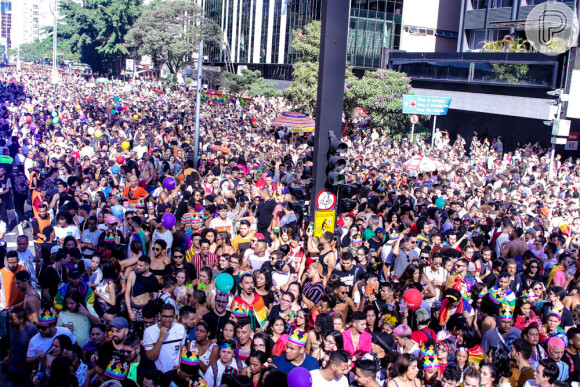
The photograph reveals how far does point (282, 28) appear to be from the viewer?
183 ft

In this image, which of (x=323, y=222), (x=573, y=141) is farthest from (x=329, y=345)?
(x=573, y=141)

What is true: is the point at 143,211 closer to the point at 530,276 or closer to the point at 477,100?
the point at 530,276

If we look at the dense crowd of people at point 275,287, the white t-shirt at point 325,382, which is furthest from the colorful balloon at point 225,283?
the white t-shirt at point 325,382

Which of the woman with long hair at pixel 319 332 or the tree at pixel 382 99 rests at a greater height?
the tree at pixel 382 99

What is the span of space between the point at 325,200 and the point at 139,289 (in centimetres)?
369

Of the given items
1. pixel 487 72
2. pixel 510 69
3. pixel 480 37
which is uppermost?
pixel 480 37

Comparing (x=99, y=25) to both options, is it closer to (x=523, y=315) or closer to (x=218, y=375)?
(x=523, y=315)

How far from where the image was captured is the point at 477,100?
30578mm

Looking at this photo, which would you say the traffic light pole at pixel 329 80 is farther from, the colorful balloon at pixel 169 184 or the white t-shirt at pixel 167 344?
the white t-shirt at pixel 167 344

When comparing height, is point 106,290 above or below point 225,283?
below

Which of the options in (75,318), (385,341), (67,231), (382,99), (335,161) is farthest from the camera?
(382,99)

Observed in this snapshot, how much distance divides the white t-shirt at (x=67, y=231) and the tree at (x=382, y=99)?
21.2m

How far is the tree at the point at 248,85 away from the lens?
42156 millimetres

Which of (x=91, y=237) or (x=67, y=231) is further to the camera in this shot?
(x=91, y=237)
